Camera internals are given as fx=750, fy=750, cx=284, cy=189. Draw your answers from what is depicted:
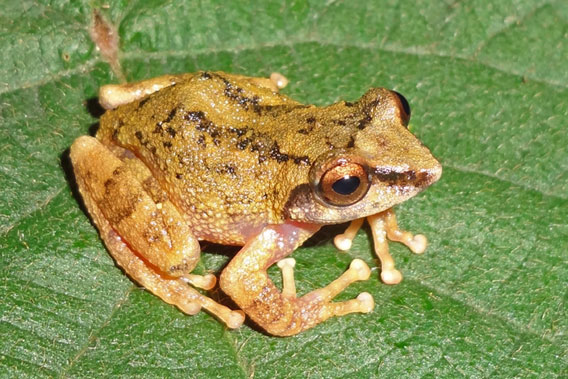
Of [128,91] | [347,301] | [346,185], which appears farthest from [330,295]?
[128,91]

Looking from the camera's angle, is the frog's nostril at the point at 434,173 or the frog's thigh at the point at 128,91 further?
the frog's thigh at the point at 128,91

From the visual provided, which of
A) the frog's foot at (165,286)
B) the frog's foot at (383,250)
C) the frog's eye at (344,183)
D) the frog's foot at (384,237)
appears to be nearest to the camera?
the frog's eye at (344,183)

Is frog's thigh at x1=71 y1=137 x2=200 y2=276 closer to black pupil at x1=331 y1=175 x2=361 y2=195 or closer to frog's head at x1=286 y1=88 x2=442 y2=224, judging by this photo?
frog's head at x1=286 y1=88 x2=442 y2=224

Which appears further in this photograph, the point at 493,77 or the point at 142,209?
the point at 493,77

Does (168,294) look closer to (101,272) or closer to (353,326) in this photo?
(101,272)

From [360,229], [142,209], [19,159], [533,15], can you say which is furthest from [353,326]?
[533,15]

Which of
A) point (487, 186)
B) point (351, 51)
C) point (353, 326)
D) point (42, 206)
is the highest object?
point (351, 51)

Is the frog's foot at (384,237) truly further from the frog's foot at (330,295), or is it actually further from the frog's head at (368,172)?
the frog's head at (368,172)

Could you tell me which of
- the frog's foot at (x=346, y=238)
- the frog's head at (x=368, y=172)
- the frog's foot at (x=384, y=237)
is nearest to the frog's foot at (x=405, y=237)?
the frog's foot at (x=384, y=237)
